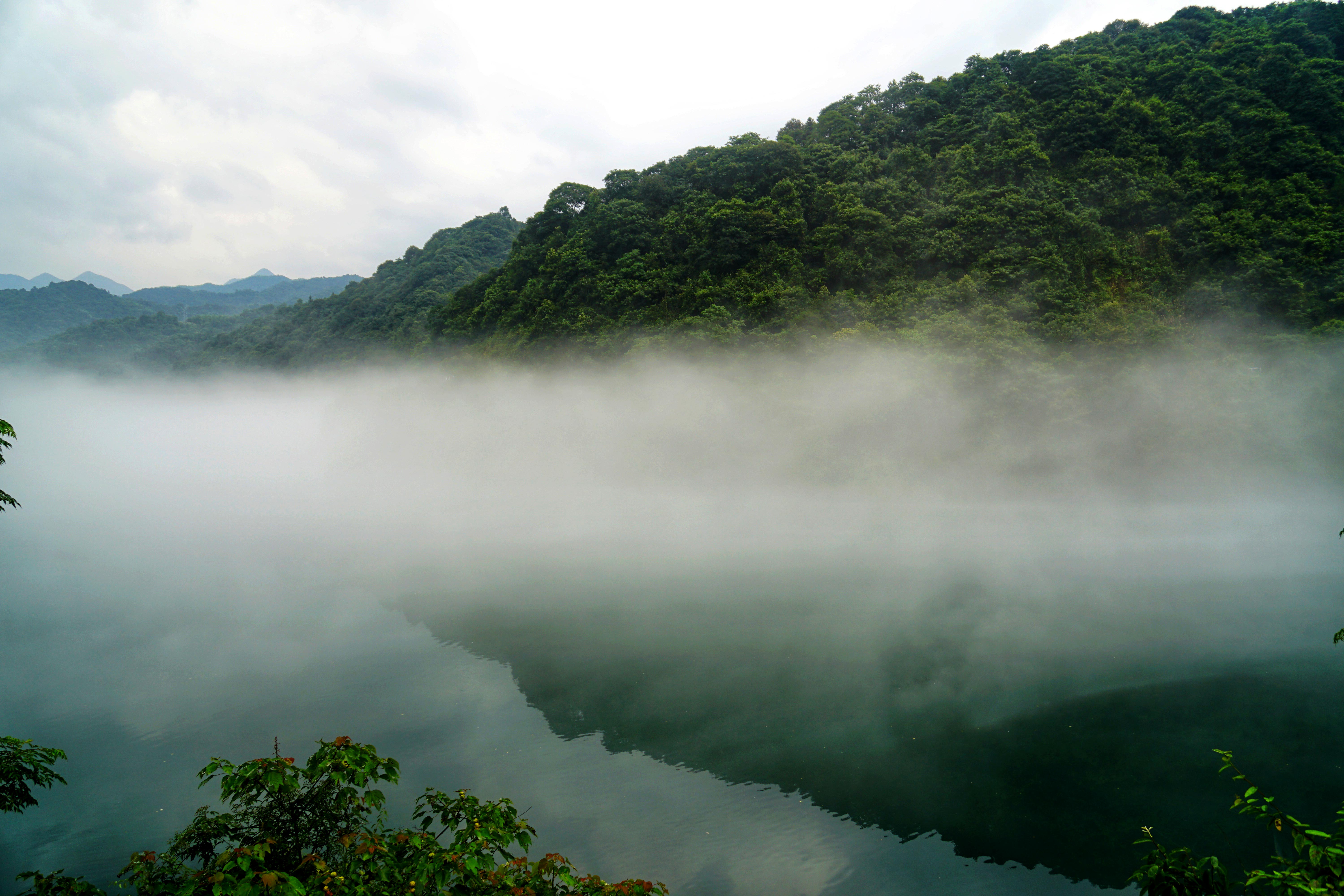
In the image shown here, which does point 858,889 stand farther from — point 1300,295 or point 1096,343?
point 1300,295

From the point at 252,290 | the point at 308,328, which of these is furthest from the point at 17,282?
the point at 308,328

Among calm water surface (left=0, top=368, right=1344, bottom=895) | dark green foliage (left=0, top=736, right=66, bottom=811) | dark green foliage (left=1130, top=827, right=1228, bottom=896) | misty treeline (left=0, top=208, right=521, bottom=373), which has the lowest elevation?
calm water surface (left=0, top=368, right=1344, bottom=895)

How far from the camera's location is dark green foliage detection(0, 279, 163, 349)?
4023 inches

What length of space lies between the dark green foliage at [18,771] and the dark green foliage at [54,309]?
439 ft

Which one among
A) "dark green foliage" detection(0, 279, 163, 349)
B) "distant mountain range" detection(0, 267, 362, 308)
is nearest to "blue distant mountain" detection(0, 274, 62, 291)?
"distant mountain range" detection(0, 267, 362, 308)

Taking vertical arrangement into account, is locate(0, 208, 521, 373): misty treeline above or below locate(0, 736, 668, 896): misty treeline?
above

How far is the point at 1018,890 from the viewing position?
840 cm

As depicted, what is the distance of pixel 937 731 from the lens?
11.6 m

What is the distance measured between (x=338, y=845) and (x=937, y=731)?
10884 millimetres

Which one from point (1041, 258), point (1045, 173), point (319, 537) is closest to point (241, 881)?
point (319, 537)

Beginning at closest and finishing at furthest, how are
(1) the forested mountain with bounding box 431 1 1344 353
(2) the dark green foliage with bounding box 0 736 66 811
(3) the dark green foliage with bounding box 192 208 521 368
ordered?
(2) the dark green foliage with bounding box 0 736 66 811, (1) the forested mountain with bounding box 431 1 1344 353, (3) the dark green foliage with bounding box 192 208 521 368

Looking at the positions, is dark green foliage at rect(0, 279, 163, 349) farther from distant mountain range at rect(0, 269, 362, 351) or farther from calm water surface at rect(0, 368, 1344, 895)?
calm water surface at rect(0, 368, 1344, 895)

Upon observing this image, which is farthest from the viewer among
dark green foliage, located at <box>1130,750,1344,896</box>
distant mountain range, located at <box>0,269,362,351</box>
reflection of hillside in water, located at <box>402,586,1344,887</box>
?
distant mountain range, located at <box>0,269,362,351</box>

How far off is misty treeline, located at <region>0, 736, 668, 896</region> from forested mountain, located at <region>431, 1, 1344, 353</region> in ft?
86.8
